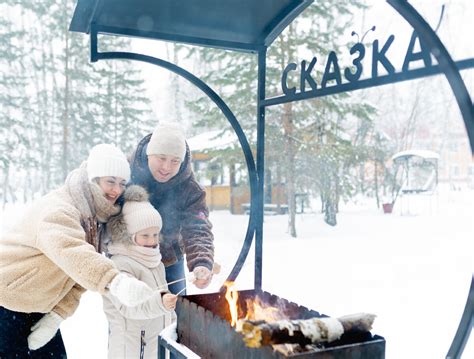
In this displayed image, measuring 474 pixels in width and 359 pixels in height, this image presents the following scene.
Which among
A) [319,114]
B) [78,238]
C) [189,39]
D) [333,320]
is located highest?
[319,114]

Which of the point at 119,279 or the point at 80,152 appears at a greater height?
the point at 80,152

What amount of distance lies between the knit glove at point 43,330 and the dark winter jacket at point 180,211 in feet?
2.93

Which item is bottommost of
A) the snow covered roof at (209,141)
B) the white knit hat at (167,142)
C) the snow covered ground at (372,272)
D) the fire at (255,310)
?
the snow covered ground at (372,272)

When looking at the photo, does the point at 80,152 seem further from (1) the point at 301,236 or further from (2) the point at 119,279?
(2) the point at 119,279

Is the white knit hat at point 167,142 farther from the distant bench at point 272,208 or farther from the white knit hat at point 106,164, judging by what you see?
the distant bench at point 272,208

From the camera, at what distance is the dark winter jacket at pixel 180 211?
3.09 m

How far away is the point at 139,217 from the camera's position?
2.70 m

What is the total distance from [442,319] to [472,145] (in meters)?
5.89

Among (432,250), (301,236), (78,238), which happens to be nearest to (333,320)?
(78,238)

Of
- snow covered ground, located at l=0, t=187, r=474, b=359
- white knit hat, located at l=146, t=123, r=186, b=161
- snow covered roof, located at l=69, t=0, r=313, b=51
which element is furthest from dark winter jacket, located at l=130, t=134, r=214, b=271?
snow covered ground, located at l=0, t=187, r=474, b=359

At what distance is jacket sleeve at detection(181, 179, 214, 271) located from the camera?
3078 mm

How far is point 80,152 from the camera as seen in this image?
2033cm

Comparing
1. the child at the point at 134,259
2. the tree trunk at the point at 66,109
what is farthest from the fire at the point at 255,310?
the tree trunk at the point at 66,109

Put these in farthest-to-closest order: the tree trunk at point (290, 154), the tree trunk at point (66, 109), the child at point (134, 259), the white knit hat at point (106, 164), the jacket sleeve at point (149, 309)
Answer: the tree trunk at point (66, 109)
the tree trunk at point (290, 154)
the child at point (134, 259)
the white knit hat at point (106, 164)
the jacket sleeve at point (149, 309)
